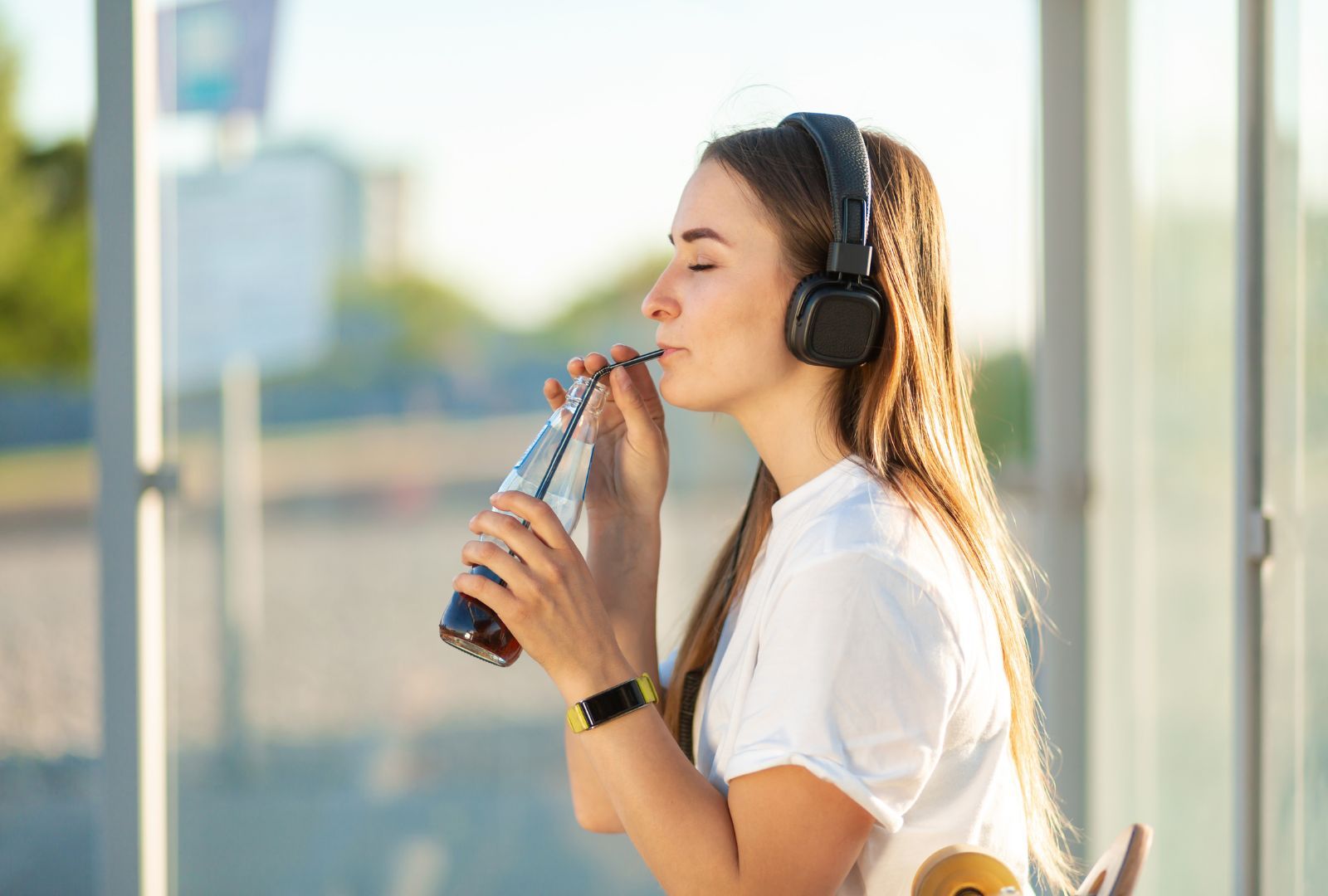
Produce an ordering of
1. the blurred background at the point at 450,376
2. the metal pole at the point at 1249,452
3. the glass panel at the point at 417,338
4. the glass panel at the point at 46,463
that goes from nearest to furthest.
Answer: the metal pole at the point at 1249,452
the blurred background at the point at 450,376
the glass panel at the point at 417,338
the glass panel at the point at 46,463

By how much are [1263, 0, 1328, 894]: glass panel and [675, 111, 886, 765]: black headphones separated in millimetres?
602

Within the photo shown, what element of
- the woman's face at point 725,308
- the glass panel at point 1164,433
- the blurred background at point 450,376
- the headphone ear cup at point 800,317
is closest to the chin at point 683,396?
the woman's face at point 725,308

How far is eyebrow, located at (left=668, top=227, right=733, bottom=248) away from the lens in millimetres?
1178

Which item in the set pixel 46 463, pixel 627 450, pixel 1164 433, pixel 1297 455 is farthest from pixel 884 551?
pixel 46 463

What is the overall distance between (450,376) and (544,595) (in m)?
1.30

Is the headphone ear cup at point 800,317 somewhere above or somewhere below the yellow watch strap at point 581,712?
above

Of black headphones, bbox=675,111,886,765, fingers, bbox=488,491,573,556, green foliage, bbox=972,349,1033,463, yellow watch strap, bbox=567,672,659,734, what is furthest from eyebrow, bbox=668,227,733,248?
green foliage, bbox=972,349,1033,463

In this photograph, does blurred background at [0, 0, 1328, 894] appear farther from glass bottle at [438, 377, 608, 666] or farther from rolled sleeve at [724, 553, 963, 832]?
rolled sleeve at [724, 553, 963, 832]

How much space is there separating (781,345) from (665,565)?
3.85 feet

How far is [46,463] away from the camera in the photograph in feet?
8.67

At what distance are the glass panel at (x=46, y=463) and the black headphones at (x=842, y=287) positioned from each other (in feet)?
5.23

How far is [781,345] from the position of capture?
1170 mm

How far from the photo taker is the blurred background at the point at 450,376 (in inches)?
73.0

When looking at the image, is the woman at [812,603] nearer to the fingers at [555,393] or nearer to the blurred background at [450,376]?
the fingers at [555,393]
